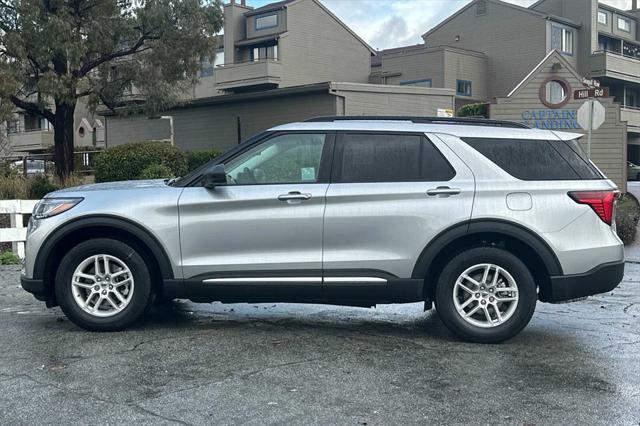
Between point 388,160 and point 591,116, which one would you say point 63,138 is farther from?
point 388,160

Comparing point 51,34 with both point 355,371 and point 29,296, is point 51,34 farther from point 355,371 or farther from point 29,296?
point 355,371

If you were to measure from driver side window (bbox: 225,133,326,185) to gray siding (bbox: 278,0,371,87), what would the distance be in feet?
107

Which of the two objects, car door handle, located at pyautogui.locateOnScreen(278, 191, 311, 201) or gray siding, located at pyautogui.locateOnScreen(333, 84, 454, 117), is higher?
gray siding, located at pyautogui.locateOnScreen(333, 84, 454, 117)

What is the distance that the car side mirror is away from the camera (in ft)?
19.4

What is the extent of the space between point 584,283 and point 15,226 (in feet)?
31.6

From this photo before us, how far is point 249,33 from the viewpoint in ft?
139

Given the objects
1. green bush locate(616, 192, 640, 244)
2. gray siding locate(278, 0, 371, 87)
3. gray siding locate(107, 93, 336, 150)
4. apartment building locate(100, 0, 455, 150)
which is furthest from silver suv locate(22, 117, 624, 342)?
gray siding locate(278, 0, 371, 87)

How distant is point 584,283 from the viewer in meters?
5.85

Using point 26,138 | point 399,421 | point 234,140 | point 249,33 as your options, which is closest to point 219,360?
point 399,421

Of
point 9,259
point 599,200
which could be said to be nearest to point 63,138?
point 9,259

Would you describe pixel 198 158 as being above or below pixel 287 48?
below

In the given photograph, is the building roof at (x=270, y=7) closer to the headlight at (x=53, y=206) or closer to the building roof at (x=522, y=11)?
the building roof at (x=522, y=11)

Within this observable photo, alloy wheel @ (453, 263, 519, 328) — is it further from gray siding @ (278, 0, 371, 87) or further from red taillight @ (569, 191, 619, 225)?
gray siding @ (278, 0, 371, 87)

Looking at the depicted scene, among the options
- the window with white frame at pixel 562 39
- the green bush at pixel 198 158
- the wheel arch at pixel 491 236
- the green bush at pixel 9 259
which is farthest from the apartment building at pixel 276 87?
the wheel arch at pixel 491 236
